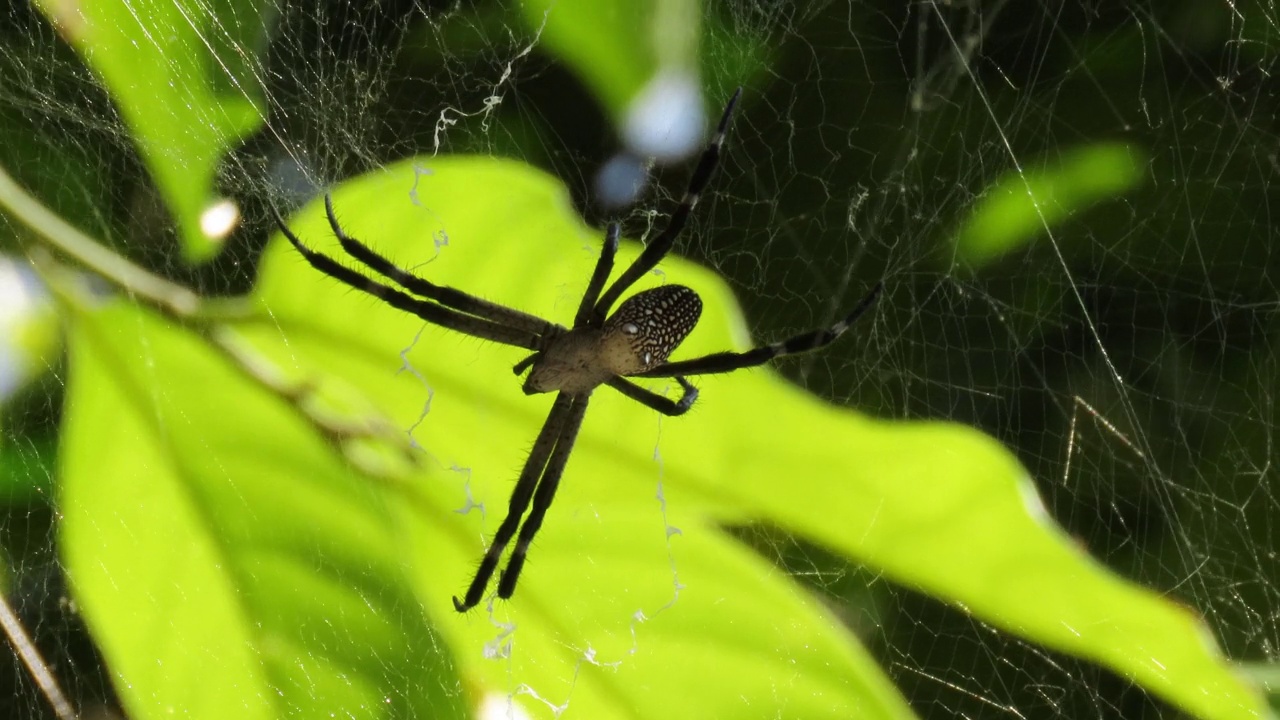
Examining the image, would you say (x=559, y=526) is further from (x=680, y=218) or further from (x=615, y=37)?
(x=615, y=37)

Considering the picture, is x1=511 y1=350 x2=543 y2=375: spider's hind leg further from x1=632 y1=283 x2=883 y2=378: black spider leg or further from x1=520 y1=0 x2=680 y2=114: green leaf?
x1=520 y1=0 x2=680 y2=114: green leaf

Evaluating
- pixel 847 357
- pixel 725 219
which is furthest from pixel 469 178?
pixel 847 357

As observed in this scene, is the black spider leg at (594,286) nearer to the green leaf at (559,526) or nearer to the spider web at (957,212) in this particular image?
the green leaf at (559,526)

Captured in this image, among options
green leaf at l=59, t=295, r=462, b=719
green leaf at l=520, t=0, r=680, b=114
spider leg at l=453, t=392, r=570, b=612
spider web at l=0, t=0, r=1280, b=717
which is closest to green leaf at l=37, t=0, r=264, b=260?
spider web at l=0, t=0, r=1280, b=717

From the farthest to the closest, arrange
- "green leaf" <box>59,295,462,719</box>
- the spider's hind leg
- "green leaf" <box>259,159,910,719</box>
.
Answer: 1. the spider's hind leg
2. "green leaf" <box>259,159,910,719</box>
3. "green leaf" <box>59,295,462,719</box>

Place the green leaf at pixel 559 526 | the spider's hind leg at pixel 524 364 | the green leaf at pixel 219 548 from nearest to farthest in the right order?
1. the green leaf at pixel 219 548
2. the green leaf at pixel 559 526
3. the spider's hind leg at pixel 524 364

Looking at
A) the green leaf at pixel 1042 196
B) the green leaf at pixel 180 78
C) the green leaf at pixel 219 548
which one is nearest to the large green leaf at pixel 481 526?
the green leaf at pixel 219 548
